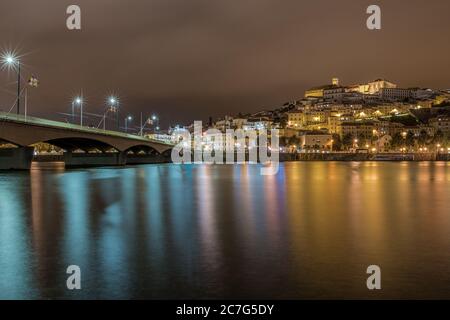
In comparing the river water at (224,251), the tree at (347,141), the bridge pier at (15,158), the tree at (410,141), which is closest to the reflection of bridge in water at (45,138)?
the bridge pier at (15,158)

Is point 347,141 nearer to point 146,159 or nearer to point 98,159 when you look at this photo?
point 146,159

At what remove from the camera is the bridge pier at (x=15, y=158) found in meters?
60.3

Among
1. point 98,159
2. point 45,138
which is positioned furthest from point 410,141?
point 45,138

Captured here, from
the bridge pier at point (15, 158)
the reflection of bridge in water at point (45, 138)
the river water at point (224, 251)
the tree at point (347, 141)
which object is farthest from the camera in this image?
the tree at point (347, 141)

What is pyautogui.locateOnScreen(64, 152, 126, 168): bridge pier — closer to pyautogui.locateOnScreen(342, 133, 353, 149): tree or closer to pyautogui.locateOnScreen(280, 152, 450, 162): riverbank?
pyautogui.locateOnScreen(280, 152, 450, 162): riverbank

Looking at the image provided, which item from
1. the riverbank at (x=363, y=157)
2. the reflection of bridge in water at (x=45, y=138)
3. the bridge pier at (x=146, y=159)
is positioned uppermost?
the reflection of bridge in water at (x=45, y=138)

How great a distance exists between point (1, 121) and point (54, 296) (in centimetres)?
4560

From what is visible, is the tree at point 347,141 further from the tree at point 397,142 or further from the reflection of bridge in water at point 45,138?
the reflection of bridge in water at point 45,138

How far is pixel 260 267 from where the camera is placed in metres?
11.2

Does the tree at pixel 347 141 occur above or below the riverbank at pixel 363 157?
above

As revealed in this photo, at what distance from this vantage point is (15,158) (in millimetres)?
61281

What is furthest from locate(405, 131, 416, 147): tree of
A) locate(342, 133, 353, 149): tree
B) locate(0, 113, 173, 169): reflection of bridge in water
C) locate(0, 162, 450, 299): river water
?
locate(0, 162, 450, 299): river water

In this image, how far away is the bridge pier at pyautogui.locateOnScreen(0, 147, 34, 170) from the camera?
60.3 meters
